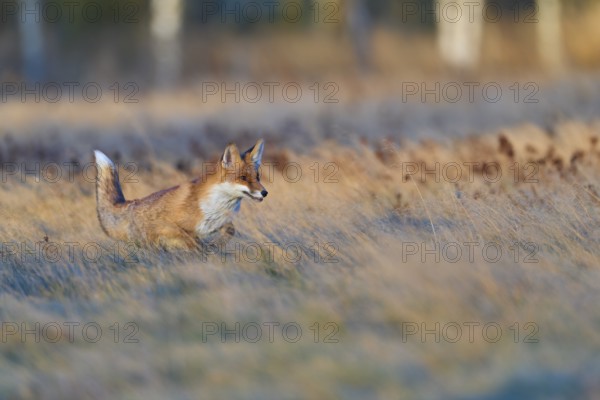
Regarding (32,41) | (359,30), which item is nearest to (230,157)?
(359,30)

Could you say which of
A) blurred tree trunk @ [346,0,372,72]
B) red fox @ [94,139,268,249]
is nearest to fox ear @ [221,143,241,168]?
red fox @ [94,139,268,249]

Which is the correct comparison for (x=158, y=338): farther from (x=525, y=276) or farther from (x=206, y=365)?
(x=525, y=276)

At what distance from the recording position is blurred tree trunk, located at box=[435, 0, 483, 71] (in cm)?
2822

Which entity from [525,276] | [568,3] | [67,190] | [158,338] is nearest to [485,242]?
[525,276]

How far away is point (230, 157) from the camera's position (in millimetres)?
8148

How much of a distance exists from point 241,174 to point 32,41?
77.0ft

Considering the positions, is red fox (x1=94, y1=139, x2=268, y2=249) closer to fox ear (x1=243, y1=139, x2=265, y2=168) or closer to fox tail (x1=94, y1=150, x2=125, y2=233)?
fox ear (x1=243, y1=139, x2=265, y2=168)

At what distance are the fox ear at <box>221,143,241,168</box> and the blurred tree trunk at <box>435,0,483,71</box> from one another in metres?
19.8

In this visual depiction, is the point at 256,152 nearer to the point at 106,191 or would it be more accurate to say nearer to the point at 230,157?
the point at 230,157

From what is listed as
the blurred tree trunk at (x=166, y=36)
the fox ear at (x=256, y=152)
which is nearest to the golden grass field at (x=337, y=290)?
the fox ear at (x=256, y=152)

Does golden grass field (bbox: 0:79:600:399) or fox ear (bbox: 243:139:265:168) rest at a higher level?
fox ear (bbox: 243:139:265:168)

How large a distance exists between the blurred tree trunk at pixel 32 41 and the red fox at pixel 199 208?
2193 centimetres

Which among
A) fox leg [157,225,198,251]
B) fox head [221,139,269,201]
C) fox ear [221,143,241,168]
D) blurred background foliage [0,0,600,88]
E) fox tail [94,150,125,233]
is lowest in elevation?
blurred background foliage [0,0,600,88]

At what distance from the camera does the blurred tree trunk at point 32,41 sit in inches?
1163
